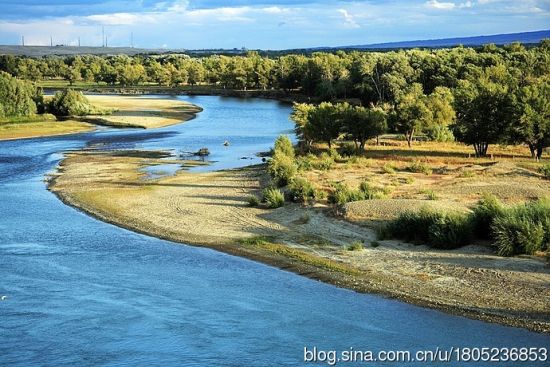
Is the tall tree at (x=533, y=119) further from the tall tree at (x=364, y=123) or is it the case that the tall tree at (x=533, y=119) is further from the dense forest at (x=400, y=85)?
the tall tree at (x=364, y=123)

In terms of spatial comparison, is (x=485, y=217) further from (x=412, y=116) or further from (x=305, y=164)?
(x=412, y=116)

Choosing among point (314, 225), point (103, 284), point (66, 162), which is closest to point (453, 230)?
point (314, 225)

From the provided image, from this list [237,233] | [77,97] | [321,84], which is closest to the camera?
[237,233]

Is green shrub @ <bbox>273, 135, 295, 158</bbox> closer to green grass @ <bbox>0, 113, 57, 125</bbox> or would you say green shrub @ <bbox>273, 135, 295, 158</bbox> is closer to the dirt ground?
the dirt ground

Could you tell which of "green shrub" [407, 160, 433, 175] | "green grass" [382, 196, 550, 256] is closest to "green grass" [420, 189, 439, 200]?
"green grass" [382, 196, 550, 256]

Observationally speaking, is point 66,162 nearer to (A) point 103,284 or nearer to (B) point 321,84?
(A) point 103,284

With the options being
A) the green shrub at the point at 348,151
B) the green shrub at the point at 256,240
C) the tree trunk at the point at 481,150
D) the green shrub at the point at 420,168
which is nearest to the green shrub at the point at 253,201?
the green shrub at the point at 256,240

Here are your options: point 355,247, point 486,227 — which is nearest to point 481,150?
→ point 486,227
